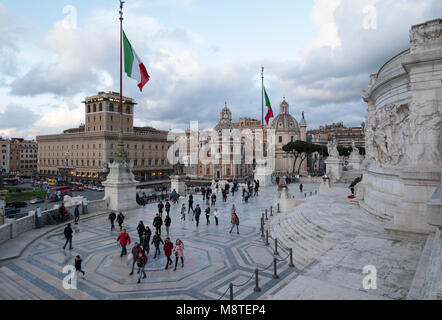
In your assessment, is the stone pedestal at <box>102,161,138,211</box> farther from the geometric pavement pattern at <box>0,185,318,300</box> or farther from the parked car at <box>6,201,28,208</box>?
the parked car at <box>6,201,28,208</box>

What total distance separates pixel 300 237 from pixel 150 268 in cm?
586

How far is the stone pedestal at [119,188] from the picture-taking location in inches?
717

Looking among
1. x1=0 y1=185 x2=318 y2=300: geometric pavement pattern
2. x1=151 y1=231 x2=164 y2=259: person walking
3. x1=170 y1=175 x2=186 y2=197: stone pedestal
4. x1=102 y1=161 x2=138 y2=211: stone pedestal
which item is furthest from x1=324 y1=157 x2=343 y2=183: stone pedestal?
x1=151 y1=231 x2=164 y2=259: person walking

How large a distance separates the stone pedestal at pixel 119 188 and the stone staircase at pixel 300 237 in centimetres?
1027

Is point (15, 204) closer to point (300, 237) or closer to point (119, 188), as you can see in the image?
point (119, 188)

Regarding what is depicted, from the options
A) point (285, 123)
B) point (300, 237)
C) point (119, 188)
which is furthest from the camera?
point (285, 123)

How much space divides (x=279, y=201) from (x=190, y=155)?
64274 mm

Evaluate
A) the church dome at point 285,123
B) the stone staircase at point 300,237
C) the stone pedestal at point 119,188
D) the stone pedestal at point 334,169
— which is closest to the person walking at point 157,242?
the stone staircase at point 300,237

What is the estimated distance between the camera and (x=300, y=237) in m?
10.8

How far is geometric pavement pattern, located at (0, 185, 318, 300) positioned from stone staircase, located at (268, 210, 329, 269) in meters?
0.64

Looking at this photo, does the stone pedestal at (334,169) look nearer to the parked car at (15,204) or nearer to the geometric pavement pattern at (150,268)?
the geometric pavement pattern at (150,268)

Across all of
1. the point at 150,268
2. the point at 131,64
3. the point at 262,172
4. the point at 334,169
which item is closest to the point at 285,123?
the point at 334,169

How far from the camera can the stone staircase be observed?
915 centimetres

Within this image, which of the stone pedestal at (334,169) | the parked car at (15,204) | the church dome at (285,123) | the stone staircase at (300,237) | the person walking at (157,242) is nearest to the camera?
the stone staircase at (300,237)
